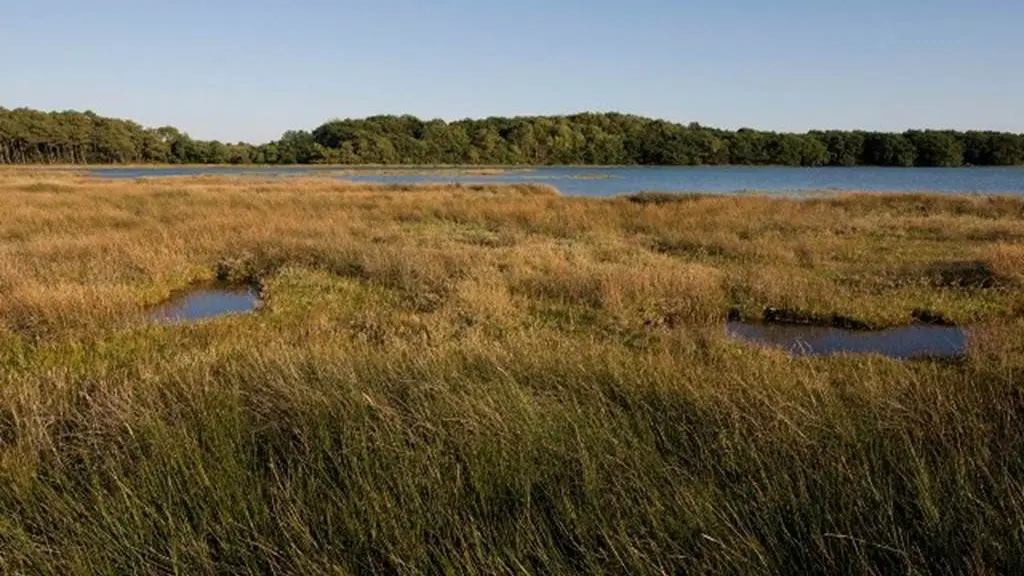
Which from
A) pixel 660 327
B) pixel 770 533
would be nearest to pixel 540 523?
pixel 770 533

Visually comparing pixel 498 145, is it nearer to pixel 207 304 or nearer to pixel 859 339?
pixel 207 304

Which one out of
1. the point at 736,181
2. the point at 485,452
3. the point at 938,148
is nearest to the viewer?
the point at 485,452

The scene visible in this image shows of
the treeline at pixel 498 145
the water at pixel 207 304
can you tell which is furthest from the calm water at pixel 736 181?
the treeline at pixel 498 145

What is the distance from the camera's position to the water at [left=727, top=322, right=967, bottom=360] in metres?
9.66

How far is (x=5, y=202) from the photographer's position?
2744 centimetres

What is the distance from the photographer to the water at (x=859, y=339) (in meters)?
9.66

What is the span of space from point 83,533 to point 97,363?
15.8ft

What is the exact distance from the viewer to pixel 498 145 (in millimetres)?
156500

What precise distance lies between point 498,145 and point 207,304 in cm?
14741

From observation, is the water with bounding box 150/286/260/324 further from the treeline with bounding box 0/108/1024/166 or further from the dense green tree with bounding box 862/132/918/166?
the dense green tree with bounding box 862/132/918/166

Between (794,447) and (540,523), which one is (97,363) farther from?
(794,447)

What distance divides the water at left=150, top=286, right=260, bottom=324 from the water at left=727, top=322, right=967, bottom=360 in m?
8.98

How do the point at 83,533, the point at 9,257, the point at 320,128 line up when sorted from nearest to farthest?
the point at 83,533
the point at 9,257
the point at 320,128

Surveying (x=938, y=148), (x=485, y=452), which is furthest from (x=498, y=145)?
(x=485, y=452)
